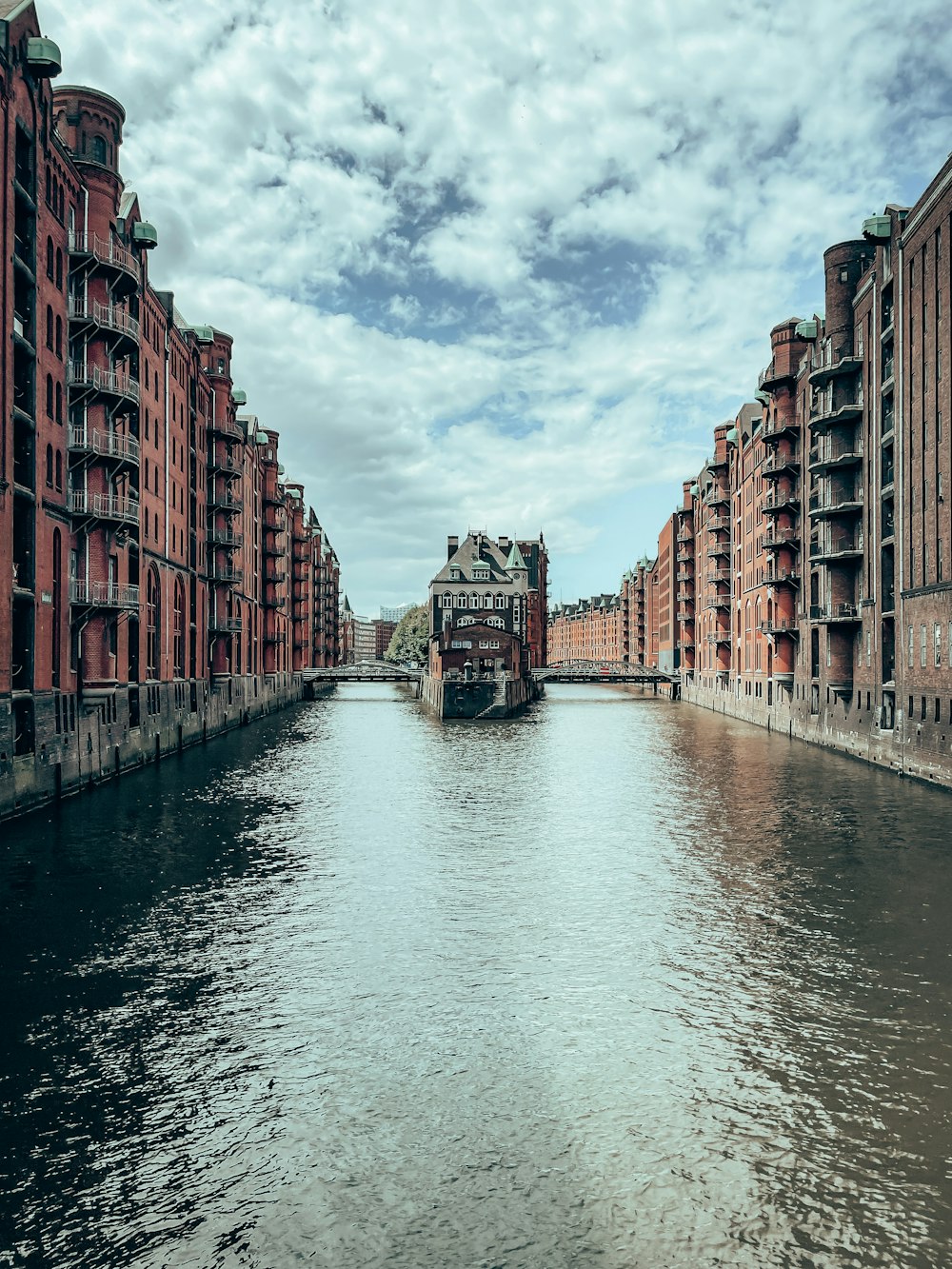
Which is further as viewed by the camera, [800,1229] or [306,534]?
[306,534]

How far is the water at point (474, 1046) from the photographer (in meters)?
10.1

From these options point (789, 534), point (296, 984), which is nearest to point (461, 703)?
point (789, 534)

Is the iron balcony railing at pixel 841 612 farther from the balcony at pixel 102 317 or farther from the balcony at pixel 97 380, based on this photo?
the balcony at pixel 102 317

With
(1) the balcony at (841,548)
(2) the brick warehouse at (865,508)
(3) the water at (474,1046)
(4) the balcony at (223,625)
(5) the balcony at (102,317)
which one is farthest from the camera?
(4) the balcony at (223,625)

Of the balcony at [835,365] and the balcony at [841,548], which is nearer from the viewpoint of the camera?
the balcony at [835,365]

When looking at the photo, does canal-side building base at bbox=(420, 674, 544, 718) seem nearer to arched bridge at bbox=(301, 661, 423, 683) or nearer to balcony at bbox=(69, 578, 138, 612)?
arched bridge at bbox=(301, 661, 423, 683)

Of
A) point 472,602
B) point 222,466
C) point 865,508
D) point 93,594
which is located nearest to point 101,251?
point 93,594

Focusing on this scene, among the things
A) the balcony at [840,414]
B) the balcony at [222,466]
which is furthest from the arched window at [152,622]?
the balcony at [840,414]

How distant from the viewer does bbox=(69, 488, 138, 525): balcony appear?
38375 mm

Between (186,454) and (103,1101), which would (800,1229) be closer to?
(103,1101)

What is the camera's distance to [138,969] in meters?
17.7

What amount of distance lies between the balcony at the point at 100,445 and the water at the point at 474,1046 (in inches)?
623

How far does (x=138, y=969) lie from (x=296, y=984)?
124 inches

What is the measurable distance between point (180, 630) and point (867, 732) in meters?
41.3
